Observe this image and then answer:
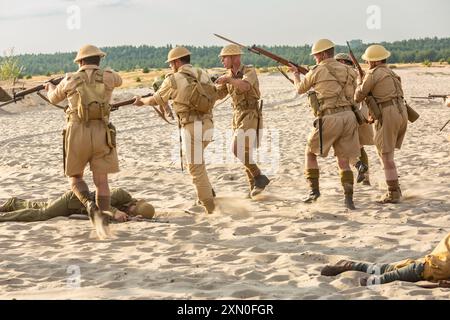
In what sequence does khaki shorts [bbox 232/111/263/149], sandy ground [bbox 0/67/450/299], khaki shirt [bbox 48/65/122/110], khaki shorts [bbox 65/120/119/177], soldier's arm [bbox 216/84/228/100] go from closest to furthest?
sandy ground [bbox 0/67/450/299] < khaki shirt [bbox 48/65/122/110] < khaki shorts [bbox 65/120/119/177] < soldier's arm [bbox 216/84/228/100] < khaki shorts [bbox 232/111/263/149]

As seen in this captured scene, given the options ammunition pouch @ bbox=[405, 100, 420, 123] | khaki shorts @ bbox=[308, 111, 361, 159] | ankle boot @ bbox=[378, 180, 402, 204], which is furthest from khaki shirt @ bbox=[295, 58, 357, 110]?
ankle boot @ bbox=[378, 180, 402, 204]

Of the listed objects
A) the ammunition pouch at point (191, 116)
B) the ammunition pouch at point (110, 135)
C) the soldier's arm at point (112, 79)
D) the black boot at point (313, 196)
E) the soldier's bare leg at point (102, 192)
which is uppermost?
the soldier's arm at point (112, 79)

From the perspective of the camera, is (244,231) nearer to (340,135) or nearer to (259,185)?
(340,135)

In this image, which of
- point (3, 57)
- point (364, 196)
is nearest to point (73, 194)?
point (364, 196)

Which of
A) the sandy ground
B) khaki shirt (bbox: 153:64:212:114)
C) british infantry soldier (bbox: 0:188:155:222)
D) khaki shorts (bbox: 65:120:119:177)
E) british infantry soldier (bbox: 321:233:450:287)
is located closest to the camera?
british infantry soldier (bbox: 321:233:450:287)

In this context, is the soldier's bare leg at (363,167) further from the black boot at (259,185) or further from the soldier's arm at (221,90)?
the soldier's arm at (221,90)

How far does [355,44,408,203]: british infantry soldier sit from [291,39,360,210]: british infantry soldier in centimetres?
37

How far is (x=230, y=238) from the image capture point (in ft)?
23.7

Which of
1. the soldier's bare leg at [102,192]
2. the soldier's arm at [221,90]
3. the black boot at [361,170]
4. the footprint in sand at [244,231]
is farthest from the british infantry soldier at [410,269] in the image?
the black boot at [361,170]

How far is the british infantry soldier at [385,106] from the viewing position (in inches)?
344

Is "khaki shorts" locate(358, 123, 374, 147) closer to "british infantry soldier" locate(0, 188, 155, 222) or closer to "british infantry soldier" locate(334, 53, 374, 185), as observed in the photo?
"british infantry soldier" locate(334, 53, 374, 185)

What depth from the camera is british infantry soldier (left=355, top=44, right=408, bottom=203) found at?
874 cm

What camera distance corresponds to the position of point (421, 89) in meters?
35.0

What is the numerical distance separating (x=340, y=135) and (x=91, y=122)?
9.58 feet
